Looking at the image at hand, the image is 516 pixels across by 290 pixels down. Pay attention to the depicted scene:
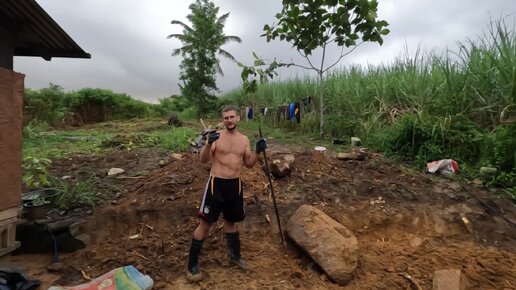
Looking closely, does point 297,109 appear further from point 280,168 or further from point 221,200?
point 221,200

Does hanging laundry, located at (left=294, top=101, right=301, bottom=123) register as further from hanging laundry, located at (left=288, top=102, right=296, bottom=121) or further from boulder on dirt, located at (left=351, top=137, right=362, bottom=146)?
boulder on dirt, located at (left=351, top=137, right=362, bottom=146)

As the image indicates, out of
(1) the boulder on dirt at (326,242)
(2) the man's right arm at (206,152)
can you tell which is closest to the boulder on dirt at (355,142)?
(1) the boulder on dirt at (326,242)

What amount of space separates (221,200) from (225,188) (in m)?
0.11

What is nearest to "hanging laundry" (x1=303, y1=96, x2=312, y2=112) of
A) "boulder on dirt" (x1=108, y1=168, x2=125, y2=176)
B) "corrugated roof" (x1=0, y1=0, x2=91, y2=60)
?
"boulder on dirt" (x1=108, y1=168, x2=125, y2=176)

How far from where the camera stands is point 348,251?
304 cm

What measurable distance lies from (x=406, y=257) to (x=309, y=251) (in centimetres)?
92

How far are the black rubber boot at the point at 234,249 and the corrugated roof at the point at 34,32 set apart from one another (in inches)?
121

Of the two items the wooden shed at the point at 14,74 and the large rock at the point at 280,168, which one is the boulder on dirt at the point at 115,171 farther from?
the large rock at the point at 280,168

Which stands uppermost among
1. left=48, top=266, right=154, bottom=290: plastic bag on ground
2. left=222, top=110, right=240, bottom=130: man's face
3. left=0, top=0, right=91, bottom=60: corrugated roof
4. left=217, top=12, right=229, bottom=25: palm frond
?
left=217, top=12, right=229, bottom=25: palm frond

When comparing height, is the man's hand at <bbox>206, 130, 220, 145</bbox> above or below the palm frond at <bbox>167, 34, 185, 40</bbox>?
below

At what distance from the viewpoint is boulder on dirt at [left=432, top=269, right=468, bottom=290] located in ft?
8.66

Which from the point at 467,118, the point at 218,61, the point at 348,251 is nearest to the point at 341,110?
the point at 467,118

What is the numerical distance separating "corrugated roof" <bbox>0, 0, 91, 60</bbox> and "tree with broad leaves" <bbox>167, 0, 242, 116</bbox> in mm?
13374

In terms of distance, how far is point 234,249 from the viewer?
3.14 m
